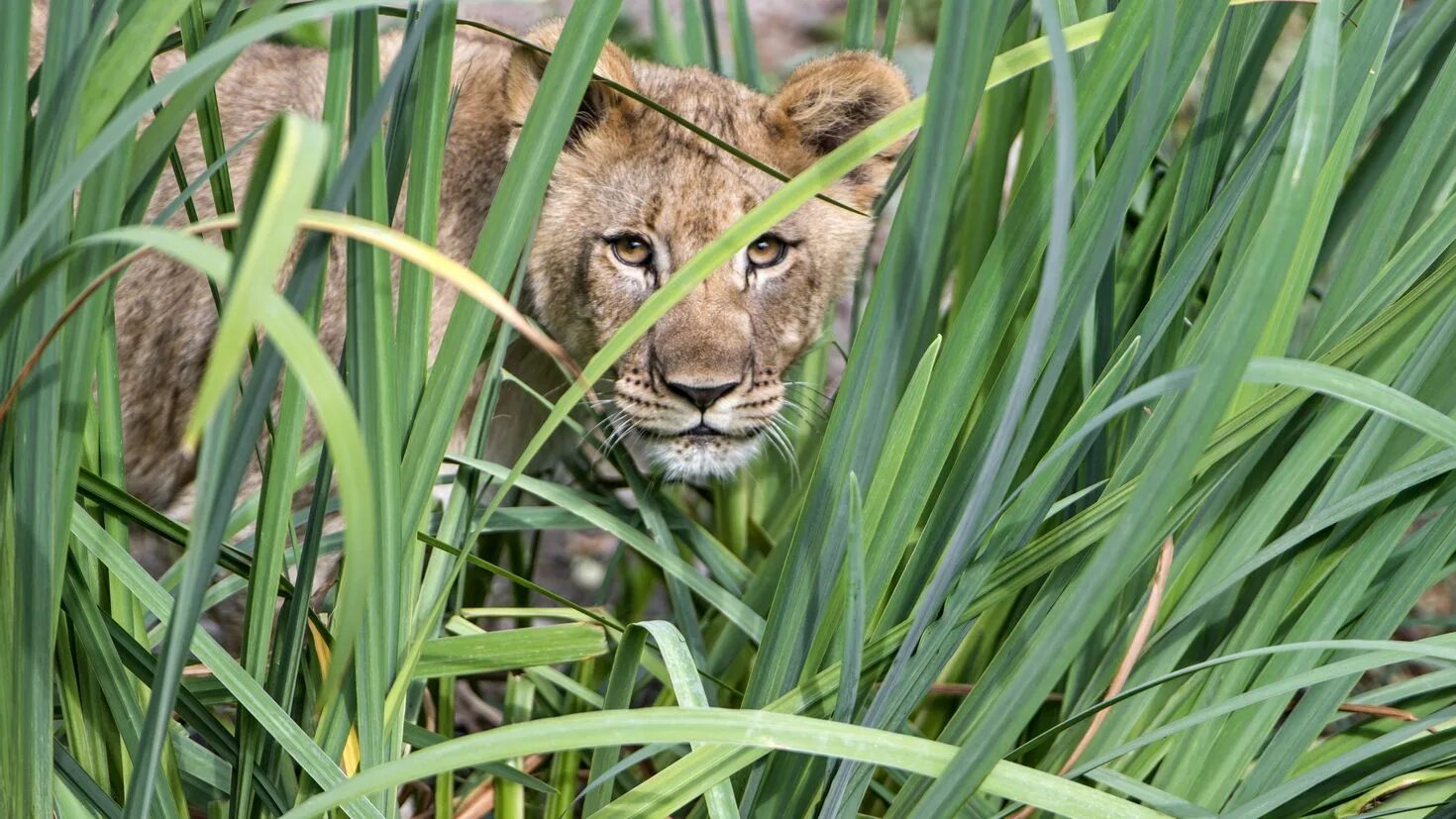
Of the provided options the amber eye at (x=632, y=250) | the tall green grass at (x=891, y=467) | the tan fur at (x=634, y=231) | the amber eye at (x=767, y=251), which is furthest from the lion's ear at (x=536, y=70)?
the tall green grass at (x=891, y=467)

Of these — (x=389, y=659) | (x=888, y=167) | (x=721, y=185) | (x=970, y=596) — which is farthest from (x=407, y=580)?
(x=888, y=167)

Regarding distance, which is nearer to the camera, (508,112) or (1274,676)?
(1274,676)

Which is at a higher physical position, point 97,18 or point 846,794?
point 97,18

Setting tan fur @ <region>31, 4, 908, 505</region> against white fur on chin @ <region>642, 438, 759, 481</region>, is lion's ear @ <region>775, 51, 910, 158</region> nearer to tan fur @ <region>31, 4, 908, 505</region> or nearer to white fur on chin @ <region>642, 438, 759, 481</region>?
tan fur @ <region>31, 4, 908, 505</region>

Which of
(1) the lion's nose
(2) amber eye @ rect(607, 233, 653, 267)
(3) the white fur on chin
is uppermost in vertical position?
(2) amber eye @ rect(607, 233, 653, 267)

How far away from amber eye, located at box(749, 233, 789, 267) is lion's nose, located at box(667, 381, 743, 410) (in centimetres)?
26

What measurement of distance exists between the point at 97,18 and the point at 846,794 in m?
0.92

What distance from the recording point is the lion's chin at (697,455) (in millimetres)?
2166

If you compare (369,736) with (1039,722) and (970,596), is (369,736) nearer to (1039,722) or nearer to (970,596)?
(970,596)

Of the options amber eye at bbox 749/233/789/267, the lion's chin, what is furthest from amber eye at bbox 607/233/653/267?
the lion's chin

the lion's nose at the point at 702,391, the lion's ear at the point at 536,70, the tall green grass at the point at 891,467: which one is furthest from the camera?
the lion's nose at the point at 702,391

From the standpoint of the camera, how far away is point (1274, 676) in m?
1.43

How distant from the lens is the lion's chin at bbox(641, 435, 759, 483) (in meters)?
2.17

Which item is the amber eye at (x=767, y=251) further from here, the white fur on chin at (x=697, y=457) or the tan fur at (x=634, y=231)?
the white fur on chin at (x=697, y=457)
